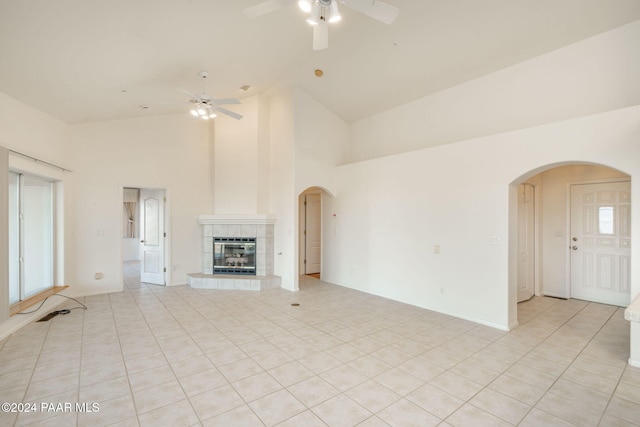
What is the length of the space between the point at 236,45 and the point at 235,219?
3.57 m

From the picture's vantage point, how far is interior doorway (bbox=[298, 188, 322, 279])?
26.3ft

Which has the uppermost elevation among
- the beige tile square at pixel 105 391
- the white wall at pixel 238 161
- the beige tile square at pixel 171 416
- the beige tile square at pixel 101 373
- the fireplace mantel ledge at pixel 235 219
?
the white wall at pixel 238 161

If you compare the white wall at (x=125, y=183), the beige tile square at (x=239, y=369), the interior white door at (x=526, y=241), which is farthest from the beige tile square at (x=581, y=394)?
the white wall at (x=125, y=183)

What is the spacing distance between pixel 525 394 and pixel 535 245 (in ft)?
13.5

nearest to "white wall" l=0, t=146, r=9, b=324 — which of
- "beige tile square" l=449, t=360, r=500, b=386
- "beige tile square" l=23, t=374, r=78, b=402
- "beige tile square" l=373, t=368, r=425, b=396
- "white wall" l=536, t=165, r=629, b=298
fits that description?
"beige tile square" l=23, t=374, r=78, b=402

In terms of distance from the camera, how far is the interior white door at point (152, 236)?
6539mm

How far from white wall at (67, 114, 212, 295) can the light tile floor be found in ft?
4.57

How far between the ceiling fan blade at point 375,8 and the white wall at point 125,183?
5243 mm

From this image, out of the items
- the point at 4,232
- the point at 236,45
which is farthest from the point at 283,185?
the point at 4,232

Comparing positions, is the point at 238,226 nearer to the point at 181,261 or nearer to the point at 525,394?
the point at 181,261

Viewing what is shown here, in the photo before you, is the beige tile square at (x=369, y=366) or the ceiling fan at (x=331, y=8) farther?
the beige tile square at (x=369, y=366)

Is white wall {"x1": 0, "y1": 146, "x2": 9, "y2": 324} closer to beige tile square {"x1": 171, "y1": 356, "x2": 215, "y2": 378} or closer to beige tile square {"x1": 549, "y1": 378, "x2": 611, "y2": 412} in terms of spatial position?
beige tile square {"x1": 171, "y1": 356, "x2": 215, "y2": 378}

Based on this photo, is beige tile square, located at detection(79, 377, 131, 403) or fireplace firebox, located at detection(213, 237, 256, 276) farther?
fireplace firebox, located at detection(213, 237, 256, 276)

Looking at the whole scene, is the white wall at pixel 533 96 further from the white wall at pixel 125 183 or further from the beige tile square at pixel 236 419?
the beige tile square at pixel 236 419
